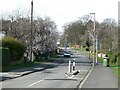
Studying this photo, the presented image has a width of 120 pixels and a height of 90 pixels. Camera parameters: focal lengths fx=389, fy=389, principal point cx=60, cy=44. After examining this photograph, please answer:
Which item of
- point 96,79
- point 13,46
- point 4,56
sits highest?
point 13,46

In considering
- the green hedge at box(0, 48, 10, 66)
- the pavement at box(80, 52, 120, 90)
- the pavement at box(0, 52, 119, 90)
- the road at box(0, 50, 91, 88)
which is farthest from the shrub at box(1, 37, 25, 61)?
the pavement at box(80, 52, 120, 90)

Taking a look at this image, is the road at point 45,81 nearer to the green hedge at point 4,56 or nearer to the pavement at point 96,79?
the pavement at point 96,79

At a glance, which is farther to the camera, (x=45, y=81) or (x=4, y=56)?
(x=4, y=56)

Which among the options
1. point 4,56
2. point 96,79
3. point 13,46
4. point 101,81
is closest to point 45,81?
point 101,81

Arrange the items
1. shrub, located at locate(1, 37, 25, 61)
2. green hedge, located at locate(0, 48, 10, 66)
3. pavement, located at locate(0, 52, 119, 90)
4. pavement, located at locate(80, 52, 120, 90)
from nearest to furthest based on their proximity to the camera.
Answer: pavement, located at locate(80, 52, 120, 90)
pavement, located at locate(0, 52, 119, 90)
green hedge, located at locate(0, 48, 10, 66)
shrub, located at locate(1, 37, 25, 61)

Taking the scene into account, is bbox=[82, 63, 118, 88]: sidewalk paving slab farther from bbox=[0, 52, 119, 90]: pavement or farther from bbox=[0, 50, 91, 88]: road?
bbox=[0, 50, 91, 88]: road

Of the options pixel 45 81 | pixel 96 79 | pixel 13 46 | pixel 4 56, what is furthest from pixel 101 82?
pixel 13 46

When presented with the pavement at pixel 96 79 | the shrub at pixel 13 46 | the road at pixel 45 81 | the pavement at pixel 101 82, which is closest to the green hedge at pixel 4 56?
the shrub at pixel 13 46

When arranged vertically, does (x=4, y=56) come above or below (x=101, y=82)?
above

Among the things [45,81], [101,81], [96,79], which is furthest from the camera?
[96,79]

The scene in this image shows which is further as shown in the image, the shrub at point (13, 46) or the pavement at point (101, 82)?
the shrub at point (13, 46)

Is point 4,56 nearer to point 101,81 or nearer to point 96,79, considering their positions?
point 96,79

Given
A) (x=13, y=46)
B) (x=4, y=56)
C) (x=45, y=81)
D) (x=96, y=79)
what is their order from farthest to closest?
(x=13, y=46) → (x=4, y=56) → (x=96, y=79) → (x=45, y=81)

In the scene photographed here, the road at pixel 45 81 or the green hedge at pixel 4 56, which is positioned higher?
the green hedge at pixel 4 56
